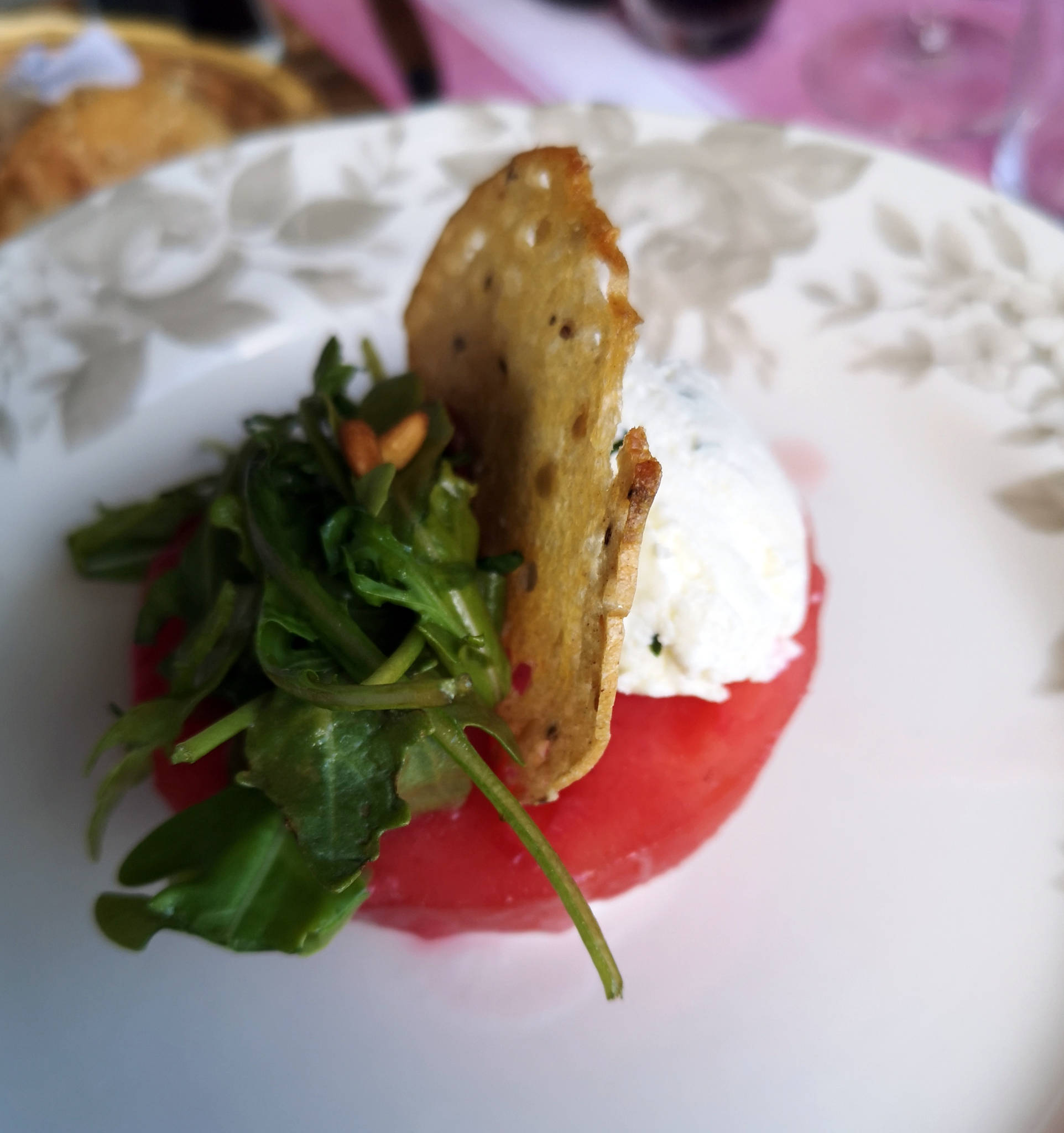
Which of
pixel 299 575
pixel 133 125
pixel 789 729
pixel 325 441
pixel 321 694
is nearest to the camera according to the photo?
pixel 321 694

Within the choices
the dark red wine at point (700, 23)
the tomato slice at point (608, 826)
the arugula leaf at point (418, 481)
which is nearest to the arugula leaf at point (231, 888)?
the tomato slice at point (608, 826)

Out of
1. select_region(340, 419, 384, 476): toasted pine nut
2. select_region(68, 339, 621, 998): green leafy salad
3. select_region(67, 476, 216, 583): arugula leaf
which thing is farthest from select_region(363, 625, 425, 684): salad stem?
select_region(67, 476, 216, 583): arugula leaf

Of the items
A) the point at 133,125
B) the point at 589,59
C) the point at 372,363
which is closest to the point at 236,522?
the point at 372,363

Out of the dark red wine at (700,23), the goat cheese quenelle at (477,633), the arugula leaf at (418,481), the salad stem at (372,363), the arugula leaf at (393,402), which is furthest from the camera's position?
the dark red wine at (700,23)

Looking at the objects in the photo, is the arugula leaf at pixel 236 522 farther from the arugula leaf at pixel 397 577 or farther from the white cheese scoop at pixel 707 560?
the white cheese scoop at pixel 707 560

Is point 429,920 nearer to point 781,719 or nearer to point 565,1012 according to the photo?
point 565,1012

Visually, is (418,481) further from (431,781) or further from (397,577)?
(431,781)

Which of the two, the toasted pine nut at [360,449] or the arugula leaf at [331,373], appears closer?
the toasted pine nut at [360,449]
